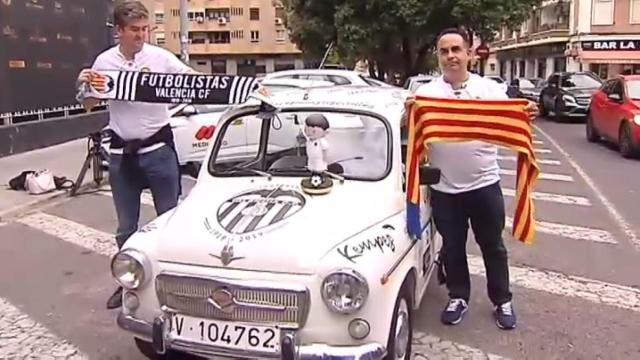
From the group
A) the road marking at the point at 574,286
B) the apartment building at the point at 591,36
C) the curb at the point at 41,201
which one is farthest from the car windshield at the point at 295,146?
the apartment building at the point at 591,36

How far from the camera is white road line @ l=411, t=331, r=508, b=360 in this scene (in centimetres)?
441

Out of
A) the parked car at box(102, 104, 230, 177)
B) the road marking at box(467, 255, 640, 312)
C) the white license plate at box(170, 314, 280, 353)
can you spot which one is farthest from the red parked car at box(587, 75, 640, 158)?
the white license plate at box(170, 314, 280, 353)

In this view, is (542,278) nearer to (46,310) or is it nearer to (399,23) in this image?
(46,310)

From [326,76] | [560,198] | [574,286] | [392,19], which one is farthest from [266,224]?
[392,19]

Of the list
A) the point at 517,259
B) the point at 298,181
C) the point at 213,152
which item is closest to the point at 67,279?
the point at 213,152

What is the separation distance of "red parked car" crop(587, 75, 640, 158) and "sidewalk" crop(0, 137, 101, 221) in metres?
9.35

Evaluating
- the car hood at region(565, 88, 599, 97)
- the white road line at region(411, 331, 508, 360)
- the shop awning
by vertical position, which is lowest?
the white road line at region(411, 331, 508, 360)

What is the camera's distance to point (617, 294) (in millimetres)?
5609

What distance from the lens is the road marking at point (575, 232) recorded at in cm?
743

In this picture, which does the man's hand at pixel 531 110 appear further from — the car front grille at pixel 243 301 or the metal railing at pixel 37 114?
the metal railing at pixel 37 114

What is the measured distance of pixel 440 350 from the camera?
4.52 metres

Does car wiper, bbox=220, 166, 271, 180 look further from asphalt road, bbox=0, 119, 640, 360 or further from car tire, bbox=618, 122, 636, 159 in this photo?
car tire, bbox=618, 122, 636, 159

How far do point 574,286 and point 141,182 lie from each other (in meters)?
3.42

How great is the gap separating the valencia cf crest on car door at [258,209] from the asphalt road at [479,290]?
115 cm
